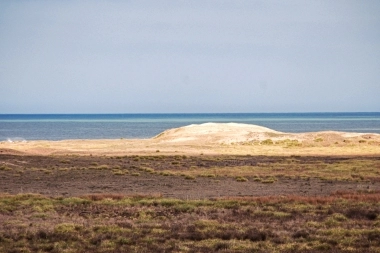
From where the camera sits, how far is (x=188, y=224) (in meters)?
19.9

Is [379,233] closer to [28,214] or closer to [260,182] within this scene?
[28,214]

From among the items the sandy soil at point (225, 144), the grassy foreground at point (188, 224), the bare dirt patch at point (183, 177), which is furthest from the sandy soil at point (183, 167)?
the grassy foreground at point (188, 224)

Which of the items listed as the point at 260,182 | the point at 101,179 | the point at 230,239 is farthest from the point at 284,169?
the point at 230,239

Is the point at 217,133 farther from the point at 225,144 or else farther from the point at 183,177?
the point at 183,177

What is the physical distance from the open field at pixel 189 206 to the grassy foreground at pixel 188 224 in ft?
0.10

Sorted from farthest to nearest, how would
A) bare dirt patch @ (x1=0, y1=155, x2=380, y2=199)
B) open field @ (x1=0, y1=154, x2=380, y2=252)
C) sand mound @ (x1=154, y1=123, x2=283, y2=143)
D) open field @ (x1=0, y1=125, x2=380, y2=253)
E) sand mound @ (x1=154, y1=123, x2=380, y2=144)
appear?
1. sand mound @ (x1=154, y1=123, x2=283, y2=143)
2. sand mound @ (x1=154, y1=123, x2=380, y2=144)
3. bare dirt patch @ (x1=0, y1=155, x2=380, y2=199)
4. open field @ (x1=0, y1=125, x2=380, y2=253)
5. open field @ (x1=0, y1=154, x2=380, y2=252)

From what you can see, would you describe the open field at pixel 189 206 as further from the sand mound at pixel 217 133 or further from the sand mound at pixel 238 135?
the sand mound at pixel 217 133

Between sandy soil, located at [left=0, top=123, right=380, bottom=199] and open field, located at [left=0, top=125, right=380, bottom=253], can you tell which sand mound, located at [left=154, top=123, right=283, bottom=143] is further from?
open field, located at [left=0, top=125, right=380, bottom=253]

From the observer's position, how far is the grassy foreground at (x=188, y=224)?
16422mm

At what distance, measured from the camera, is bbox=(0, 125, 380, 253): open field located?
16.9 m

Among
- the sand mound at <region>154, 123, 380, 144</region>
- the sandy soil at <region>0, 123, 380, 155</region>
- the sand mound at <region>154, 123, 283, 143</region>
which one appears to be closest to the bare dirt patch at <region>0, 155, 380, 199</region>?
the sandy soil at <region>0, 123, 380, 155</region>

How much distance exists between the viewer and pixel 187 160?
2041 inches

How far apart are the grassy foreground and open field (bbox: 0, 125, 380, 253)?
0.10ft

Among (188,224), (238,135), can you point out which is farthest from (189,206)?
(238,135)
